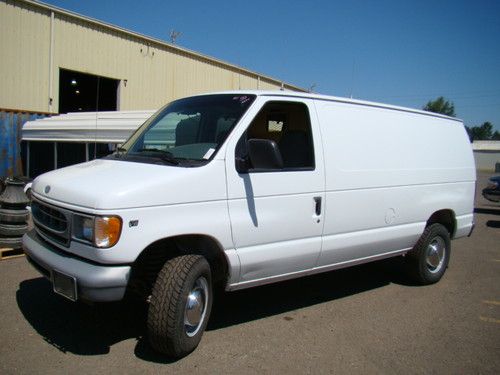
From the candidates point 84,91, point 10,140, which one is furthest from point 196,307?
point 84,91

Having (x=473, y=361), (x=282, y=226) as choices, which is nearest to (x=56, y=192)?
(x=282, y=226)

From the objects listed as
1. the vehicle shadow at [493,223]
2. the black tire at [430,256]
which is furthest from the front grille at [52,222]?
the vehicle shadow at [493,223]

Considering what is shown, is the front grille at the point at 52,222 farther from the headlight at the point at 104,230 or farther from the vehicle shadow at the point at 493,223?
the vehicle shadow at the point at 493,223

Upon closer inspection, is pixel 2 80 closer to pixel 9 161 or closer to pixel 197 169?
pixel 9 161

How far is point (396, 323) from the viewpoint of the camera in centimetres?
433

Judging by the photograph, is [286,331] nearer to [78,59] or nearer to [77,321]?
[77,321]

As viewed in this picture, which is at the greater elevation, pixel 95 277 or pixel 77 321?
pixel 95 277

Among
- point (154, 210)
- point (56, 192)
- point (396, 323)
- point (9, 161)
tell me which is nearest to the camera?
point (154, 210)

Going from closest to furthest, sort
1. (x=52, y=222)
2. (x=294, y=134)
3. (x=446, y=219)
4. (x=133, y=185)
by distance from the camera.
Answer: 1. (x=133, y=185)
2. (x=52, y=222)
3. (x=294, y=134)
4. (x=446, y=219)

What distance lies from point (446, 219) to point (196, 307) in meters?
3.96

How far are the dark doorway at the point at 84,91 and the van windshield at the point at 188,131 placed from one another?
34.5 feet

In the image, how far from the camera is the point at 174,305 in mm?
3172

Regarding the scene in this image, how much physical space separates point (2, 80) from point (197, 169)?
12516 mm

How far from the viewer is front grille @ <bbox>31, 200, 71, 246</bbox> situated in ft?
10.5
